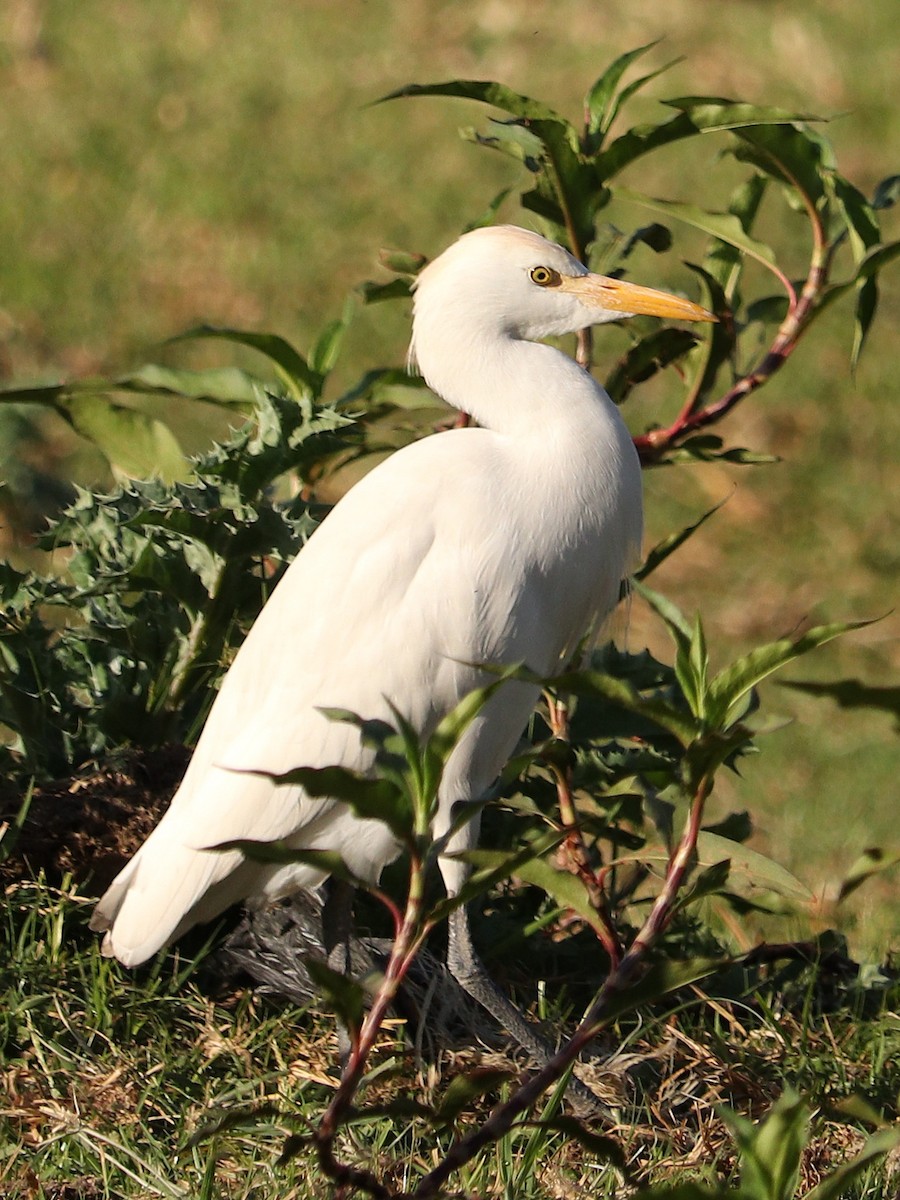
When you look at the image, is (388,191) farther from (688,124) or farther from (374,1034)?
(374,1034)

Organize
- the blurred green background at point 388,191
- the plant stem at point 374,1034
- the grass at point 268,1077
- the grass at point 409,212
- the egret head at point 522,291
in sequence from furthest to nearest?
the blurred green background at point 388,191 < the grass at point 409,212 < the egret head at point 522,291 < the grass at point 268,1077 < the plant stem at point 374,1034

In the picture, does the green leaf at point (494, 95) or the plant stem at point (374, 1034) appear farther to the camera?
the green leaf at point (494, 95)

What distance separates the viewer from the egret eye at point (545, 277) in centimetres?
260

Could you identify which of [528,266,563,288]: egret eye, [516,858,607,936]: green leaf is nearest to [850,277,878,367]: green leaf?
[528,266,563,288]: egret eye

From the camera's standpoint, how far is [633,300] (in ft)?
8.41

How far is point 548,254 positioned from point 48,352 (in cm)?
401

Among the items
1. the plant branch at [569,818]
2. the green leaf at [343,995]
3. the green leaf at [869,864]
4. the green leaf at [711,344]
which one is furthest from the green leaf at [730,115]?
the green leaf at [343,995]

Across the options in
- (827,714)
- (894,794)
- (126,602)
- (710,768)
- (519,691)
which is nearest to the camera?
(710,768)

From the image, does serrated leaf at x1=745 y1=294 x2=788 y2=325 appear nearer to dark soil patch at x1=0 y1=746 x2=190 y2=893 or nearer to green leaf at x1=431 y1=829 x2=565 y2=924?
dark soil patch at x1=0 y1=746 x2=190 y2=893

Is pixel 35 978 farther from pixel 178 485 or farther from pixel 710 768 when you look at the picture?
pixel 710 768

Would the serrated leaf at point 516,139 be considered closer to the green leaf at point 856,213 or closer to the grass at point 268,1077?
the green leaf at point 856,213

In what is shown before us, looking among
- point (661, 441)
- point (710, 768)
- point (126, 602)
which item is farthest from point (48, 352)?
point (710, 768)

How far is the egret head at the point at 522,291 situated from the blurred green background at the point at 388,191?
9.26ft

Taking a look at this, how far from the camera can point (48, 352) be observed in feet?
20.4
